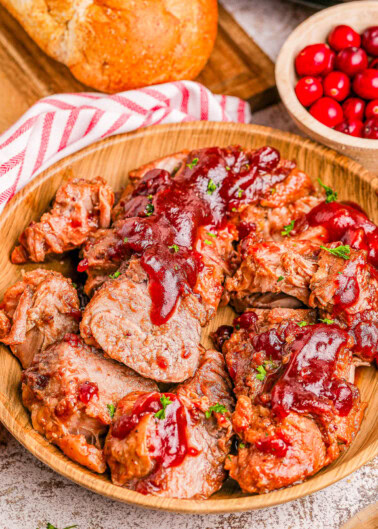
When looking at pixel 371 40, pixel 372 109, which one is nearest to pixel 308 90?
pixel 372 109

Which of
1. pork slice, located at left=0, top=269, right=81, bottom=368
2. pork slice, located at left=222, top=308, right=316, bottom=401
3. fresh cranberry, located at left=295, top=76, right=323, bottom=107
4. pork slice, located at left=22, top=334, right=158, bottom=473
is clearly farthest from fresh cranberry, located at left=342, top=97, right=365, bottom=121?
pork slice, located at left=22, top=334, right=158, bottom=473

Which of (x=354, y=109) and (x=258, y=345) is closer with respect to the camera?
(x=258, y=345)

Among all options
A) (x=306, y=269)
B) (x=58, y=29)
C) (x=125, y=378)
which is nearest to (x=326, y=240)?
(x=306, y=269)

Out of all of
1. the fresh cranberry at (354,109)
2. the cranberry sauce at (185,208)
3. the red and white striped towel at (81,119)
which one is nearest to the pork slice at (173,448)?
the cranberry sauce at (185,208)

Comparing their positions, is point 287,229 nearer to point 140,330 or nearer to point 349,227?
point 349,227

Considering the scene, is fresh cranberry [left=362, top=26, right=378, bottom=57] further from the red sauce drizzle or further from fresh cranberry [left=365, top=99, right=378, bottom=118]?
the red sauce drizzle
